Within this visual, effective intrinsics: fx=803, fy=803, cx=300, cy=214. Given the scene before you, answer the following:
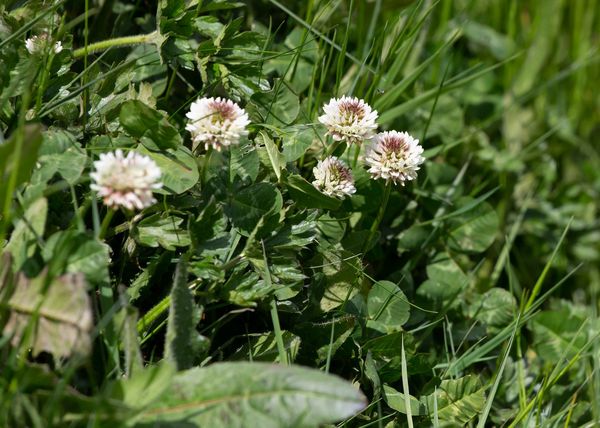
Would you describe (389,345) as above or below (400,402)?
above

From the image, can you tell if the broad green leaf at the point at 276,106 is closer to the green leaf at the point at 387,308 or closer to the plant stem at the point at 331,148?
the plant stem at the point at 331,148

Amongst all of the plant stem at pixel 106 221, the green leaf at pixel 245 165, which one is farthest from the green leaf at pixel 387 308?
the plant stem at pixel 106 221

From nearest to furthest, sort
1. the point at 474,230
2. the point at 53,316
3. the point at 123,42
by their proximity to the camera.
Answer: the point at 53,316 < the point at 123,42 < the point at 474,230

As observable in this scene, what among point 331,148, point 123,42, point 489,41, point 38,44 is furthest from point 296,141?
point 489,41

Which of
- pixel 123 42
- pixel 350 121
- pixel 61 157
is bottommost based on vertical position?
pixel 61 157

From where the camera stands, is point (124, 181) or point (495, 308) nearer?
point (124, 181)

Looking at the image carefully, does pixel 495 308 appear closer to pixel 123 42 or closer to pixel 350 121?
pixel 350 121

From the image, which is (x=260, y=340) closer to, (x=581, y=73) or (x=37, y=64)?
(x=37, y=64)
